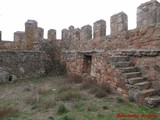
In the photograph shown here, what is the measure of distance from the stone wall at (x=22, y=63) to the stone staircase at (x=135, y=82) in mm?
4815

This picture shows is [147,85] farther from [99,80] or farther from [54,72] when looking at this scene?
[54,72]

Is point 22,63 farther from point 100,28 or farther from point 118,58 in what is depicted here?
point 118,58

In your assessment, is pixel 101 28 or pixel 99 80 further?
pixel 101 28

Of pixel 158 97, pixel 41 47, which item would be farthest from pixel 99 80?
pixel 41 47

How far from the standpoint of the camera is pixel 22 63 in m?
9.91

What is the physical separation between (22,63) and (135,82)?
5.93 m

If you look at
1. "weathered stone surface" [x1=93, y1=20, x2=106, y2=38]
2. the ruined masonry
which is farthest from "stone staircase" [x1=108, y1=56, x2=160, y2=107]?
"weathered stone surface" [x1=93, y1=20, x2=106, y2=38]

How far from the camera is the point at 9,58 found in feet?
31.2

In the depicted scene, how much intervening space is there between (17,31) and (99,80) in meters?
5.52

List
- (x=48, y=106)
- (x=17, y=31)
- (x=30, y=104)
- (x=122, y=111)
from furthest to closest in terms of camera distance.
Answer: (x=17, y=31) → (x=30, y=104) → (x=48, y=106) → (x=122, y=111)

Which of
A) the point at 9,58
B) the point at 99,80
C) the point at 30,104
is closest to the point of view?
the point at 30,104

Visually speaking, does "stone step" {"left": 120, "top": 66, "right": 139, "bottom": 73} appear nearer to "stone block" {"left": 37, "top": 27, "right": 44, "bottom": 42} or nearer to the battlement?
the battlement

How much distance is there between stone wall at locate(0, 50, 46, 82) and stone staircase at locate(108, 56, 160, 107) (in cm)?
482

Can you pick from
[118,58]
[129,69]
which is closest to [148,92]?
[129,69]
